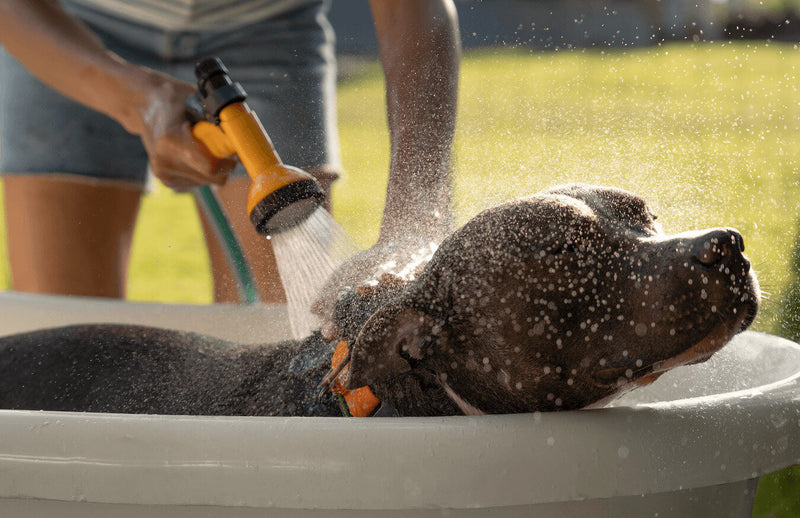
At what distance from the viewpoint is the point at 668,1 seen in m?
6.68

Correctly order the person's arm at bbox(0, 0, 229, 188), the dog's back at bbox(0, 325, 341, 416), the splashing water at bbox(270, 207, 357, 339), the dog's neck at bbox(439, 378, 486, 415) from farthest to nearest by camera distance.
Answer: the person's arm at bbox(0, 0, 229, 188)
the splashing water at bbox(270, 207, 357, 339)
the dog's back at bbox(0, 325, 341, 416)
the dog's neck at bbox(439, 378, 486, 415)

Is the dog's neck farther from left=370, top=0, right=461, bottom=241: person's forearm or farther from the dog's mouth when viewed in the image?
left=370, top=0, right=461, bottom=241: person's forearm

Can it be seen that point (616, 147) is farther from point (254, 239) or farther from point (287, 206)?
point (254, 239)

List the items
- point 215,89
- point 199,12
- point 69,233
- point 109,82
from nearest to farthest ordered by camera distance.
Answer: point 215,89
point 109,82
point 199,12
point 69,233

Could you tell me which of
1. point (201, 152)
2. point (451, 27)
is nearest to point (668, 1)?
point (451, 27)

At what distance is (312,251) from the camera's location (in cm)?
176

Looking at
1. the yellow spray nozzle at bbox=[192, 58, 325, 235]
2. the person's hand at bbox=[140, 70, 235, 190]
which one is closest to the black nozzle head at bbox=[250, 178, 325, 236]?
the yellow spray nozzle at bbox=[192, 58, 325, 235]

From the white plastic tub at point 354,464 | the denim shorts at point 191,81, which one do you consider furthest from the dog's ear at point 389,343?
the denim shorts at point 191,81

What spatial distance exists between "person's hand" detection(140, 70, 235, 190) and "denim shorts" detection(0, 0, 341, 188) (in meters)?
0.43

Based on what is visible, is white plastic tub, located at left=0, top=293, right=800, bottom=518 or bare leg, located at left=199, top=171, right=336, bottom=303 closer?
white plastic tub, located at left=0, top=293, right=800, bottom=518

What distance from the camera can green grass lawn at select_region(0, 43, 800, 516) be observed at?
1809 millimetres

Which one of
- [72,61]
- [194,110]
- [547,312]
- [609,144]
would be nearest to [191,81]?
[72,61]

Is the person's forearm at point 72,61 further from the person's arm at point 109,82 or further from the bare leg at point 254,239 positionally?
the bare leg at point 254,239

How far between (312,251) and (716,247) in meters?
0.86
